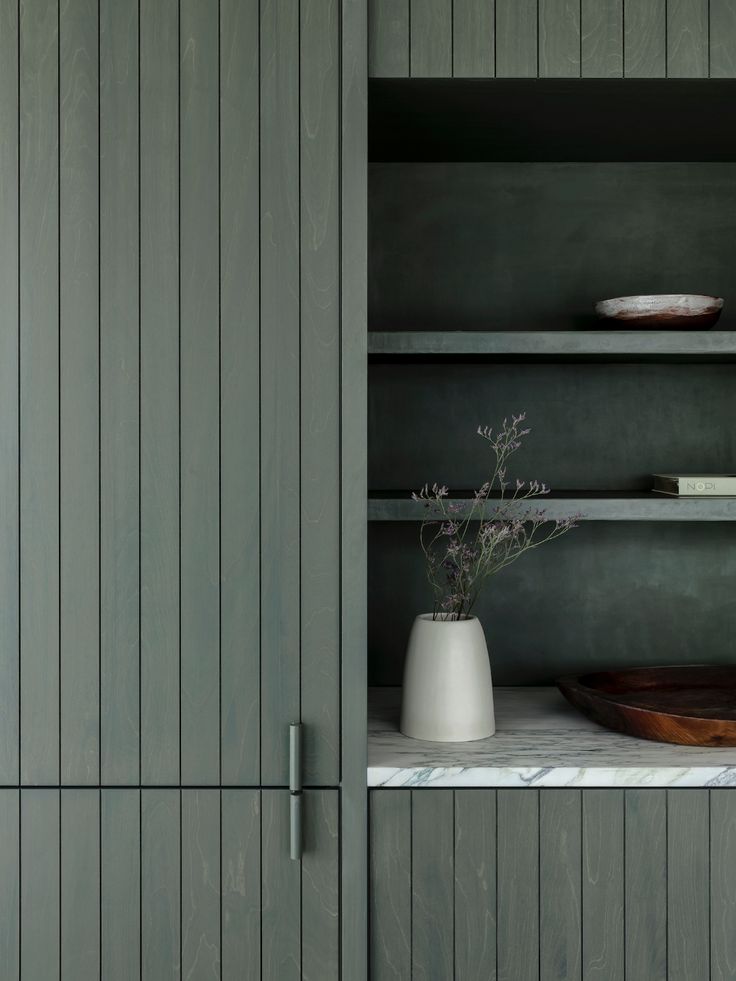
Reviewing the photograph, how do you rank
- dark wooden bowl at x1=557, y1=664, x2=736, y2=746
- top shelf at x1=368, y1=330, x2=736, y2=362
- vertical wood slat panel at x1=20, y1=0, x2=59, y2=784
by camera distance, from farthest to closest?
top shelf at x1=368, y1=330, x2=736, y2=362 < dark wooden bowl at x1=557, y1=664, x2=736, y2=746 < vertical wood slat panel at x1=20, y1=0, x2=59, y2=784

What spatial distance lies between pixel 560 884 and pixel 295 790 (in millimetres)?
449

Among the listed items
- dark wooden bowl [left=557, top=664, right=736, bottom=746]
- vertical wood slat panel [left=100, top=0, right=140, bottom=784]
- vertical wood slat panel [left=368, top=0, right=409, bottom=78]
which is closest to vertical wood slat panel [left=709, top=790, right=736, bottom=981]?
dark wooden bowl [left=557, top=664, right=736, bottom=746]

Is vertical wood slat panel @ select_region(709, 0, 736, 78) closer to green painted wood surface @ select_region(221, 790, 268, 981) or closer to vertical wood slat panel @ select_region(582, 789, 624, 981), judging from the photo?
vertical wood slat panel @ select_region(582, 789, 624, 981)

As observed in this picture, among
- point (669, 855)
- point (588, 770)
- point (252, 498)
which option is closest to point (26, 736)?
point (252, 498)

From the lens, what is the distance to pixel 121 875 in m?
1.46

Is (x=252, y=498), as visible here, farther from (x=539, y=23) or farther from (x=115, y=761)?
(x=539, y=23)

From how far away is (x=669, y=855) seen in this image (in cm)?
145

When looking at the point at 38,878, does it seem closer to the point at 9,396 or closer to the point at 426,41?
the point at 9,396

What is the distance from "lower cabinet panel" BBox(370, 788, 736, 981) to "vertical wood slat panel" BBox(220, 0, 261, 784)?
281 millimetres

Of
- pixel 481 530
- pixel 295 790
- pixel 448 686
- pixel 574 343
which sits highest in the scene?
pixel 574 343

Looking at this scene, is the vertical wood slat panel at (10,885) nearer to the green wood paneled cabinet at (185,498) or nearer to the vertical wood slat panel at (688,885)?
the green wood paneled cabinet at (185,498)

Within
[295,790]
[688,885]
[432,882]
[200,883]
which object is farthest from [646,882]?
[200,883]

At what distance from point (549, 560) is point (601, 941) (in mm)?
820

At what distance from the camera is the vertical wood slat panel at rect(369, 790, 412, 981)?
1463 mm
